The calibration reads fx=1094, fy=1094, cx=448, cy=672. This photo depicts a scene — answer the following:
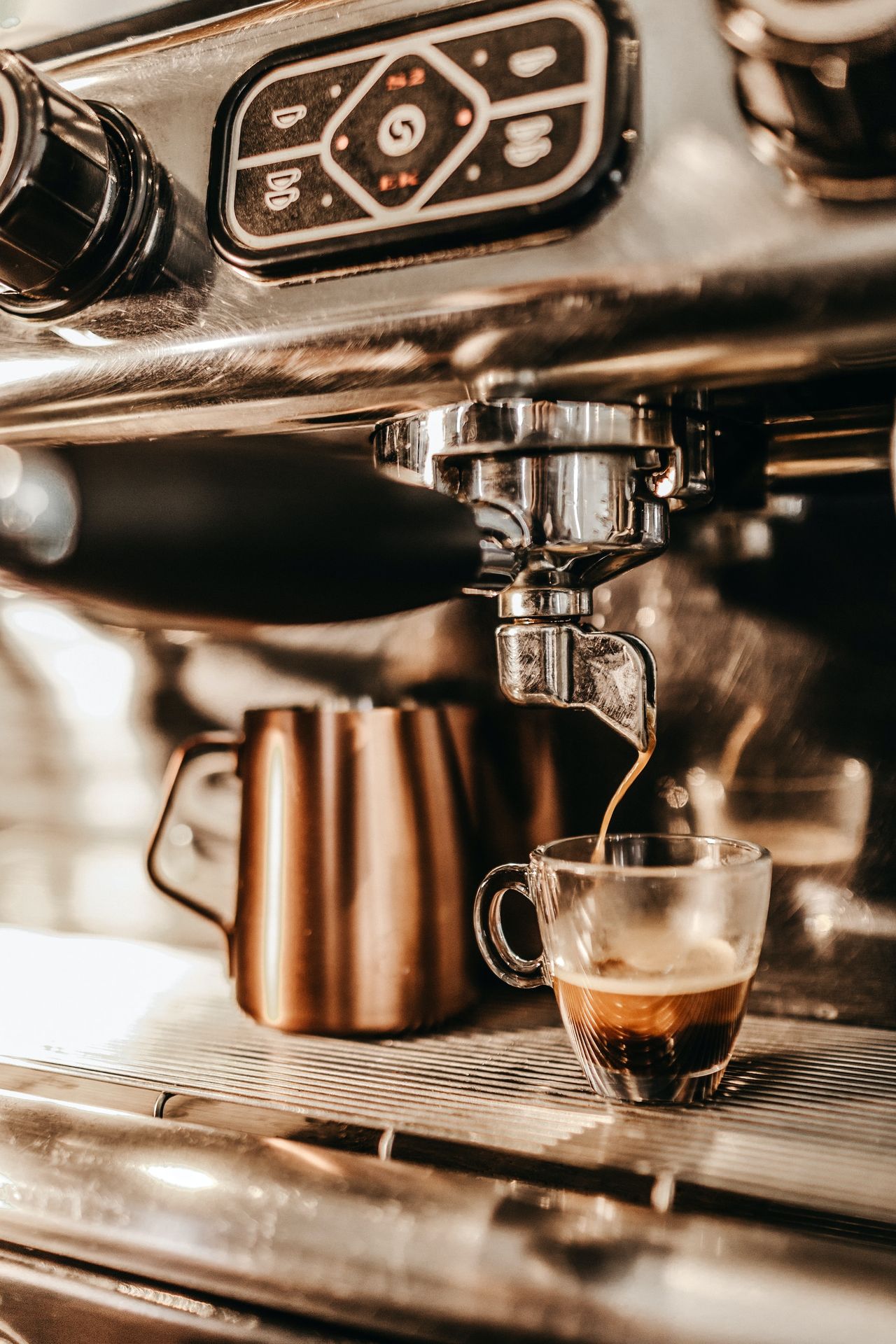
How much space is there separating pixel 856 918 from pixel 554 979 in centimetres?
16

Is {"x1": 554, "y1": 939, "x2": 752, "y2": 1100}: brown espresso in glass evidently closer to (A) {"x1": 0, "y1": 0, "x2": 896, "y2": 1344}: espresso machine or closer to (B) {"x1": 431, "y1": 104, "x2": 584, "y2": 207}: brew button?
(A) {"x1": 0, "y1": 0, "x2": 896, "y2": 1344}: espresso machine

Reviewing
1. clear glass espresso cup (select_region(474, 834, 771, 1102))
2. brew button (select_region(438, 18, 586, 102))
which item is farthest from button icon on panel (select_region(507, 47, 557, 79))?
clear glass espresso cup (select_region(474, 834, 771, 1102))

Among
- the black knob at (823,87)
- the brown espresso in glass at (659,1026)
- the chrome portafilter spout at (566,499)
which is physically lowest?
the brown espresso in glass at (659,1026)

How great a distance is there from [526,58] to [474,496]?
0.39 feet

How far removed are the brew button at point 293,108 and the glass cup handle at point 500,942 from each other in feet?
0.87

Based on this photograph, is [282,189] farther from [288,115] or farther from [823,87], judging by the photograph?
[823,87]

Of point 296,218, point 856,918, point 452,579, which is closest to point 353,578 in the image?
point 452,579

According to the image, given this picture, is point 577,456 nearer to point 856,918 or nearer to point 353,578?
point 353,578

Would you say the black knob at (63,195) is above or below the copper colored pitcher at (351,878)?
above

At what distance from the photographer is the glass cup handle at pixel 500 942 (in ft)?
1.41

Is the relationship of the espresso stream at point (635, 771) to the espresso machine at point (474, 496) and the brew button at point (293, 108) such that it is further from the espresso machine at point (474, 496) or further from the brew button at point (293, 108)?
the brew button at point (293, 108)

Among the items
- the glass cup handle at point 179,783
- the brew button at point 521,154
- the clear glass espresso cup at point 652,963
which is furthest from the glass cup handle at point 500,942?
the brew button at point 521,154

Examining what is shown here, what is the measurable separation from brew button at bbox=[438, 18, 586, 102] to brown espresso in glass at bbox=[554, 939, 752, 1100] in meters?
0.28

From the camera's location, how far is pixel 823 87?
0.77 ft
